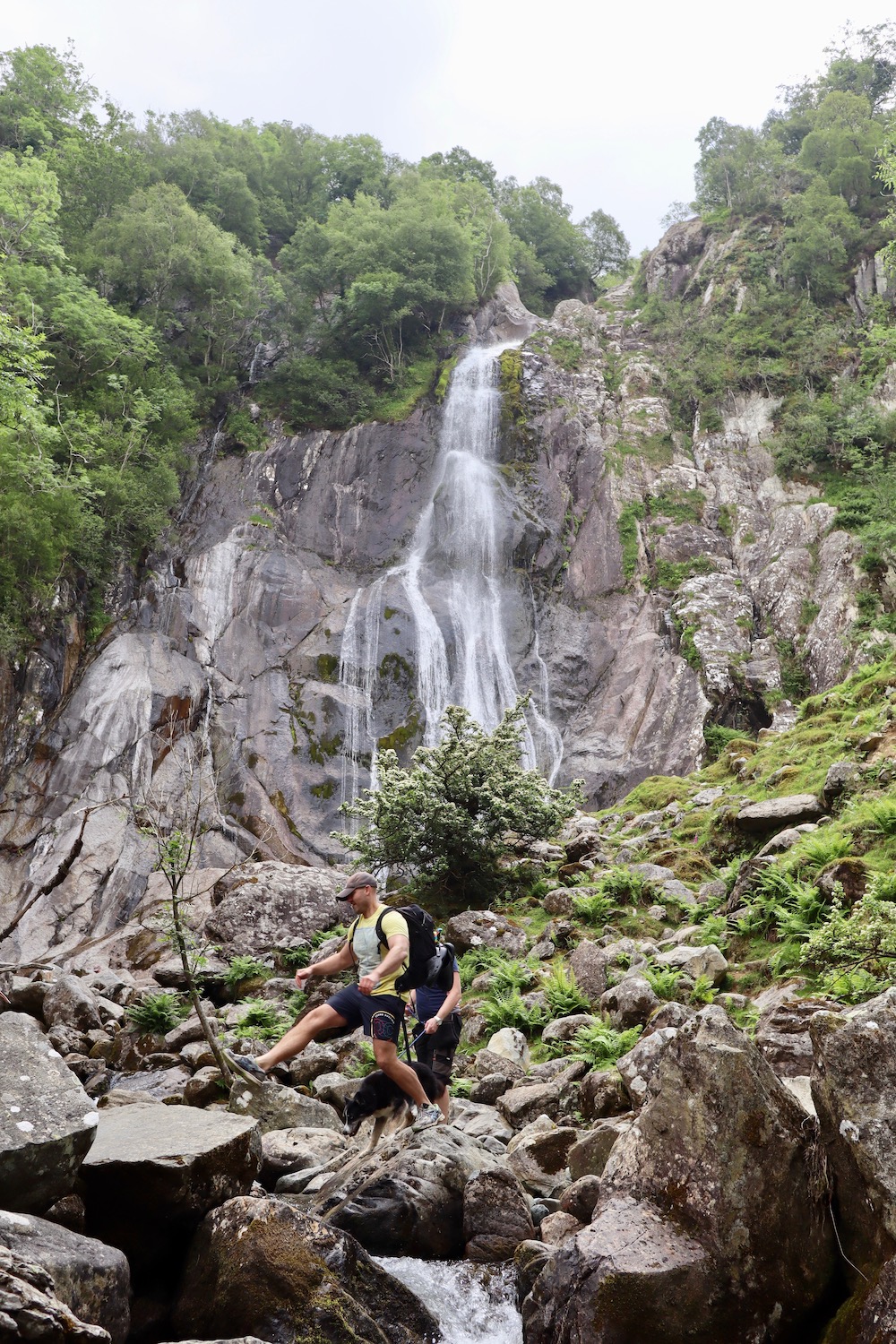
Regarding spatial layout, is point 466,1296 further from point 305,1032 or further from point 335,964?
point 335,964

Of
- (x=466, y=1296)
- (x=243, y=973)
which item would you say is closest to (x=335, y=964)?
(x=466, y=1296)

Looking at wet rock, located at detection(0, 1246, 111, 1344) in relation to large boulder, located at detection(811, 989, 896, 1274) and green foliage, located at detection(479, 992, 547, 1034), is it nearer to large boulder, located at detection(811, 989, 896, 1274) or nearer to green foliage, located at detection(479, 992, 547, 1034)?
large boulder, located at detection(811, 989, 896, 1274)

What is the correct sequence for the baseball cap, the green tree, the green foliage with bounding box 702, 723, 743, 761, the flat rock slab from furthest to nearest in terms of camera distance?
1. the green tree
2. the green foliage with bounding box 702, 723, 743, 761
3. the flat rock slab
4. the baseball cap

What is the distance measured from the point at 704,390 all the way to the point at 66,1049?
2980 centimetres

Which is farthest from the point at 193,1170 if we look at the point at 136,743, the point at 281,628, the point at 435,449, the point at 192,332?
the point at 192,332

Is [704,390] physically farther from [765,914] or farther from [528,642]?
[765,914]

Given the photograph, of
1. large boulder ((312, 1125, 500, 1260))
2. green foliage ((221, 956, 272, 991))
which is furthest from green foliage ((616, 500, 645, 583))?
large boulder ((312, 1125, 500, 1260))

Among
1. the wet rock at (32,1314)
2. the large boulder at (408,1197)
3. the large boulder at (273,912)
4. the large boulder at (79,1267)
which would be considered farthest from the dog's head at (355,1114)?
the large boulder at (273,912)

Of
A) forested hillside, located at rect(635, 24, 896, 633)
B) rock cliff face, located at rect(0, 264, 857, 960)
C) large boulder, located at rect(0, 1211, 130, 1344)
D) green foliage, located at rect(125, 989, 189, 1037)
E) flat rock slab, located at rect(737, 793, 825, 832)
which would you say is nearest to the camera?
large boulder, located at rect(0, 1211, 130, 1344)

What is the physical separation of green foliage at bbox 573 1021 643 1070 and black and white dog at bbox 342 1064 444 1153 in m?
1.34

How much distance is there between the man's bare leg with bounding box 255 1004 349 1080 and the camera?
575cm

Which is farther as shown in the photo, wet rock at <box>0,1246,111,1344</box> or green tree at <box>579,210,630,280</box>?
green tree at <box>579,210,630,280</box>

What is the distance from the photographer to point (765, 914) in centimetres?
780

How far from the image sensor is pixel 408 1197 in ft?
15.0
